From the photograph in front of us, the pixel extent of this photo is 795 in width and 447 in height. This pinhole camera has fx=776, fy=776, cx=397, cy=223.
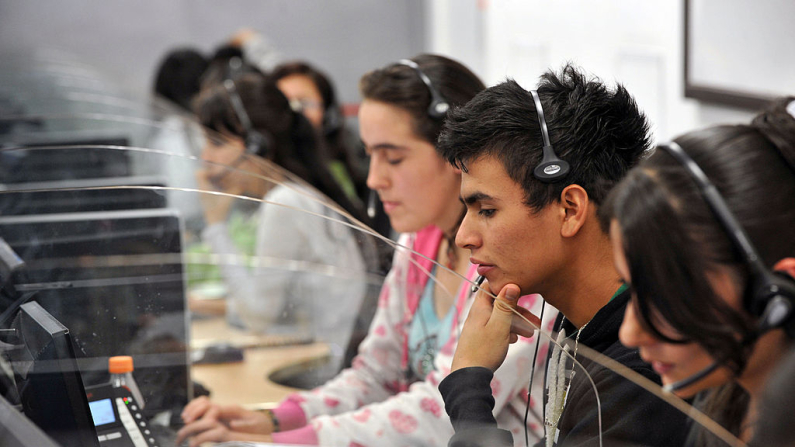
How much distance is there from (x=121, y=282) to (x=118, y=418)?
0.25 meters

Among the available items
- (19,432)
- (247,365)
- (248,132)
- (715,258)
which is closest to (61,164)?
(248,132)

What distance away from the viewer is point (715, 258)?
0.57 meters

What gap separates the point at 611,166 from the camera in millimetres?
848

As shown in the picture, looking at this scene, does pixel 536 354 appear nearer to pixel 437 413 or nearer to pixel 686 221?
pixel 437 413

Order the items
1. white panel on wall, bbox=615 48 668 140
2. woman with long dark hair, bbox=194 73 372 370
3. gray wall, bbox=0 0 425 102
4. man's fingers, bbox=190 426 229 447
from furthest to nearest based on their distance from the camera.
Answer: gray wall, bbox=0 0 425 102
white panel on wall, bbox=615 48 668 140
woman with long dark hair, bbox=194 73 372 370
man's fingers, bbox=190 426 229 447

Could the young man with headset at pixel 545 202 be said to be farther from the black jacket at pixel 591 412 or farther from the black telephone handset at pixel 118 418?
the black telephone handset at pixel 118 418

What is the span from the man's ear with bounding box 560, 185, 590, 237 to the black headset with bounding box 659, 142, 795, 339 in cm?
25

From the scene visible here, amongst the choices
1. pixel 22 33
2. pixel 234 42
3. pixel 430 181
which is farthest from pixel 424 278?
pixel 22 33

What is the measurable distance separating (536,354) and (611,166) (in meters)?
0.23

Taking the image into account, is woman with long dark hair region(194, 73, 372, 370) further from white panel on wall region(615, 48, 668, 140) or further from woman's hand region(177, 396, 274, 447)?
white panel on wall region(615, 48, 668, 140)

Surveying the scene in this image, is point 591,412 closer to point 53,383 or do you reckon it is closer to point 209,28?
point 53,383

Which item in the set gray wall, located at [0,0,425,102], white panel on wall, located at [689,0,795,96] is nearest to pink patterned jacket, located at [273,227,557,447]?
white panel on wall, located at [689,0,795,96]

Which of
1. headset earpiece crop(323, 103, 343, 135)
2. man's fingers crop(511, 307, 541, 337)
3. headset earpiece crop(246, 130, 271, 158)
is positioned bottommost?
headset earpiece crop(323, 103, 343, 135)

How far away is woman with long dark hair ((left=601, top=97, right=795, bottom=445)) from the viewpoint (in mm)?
563
